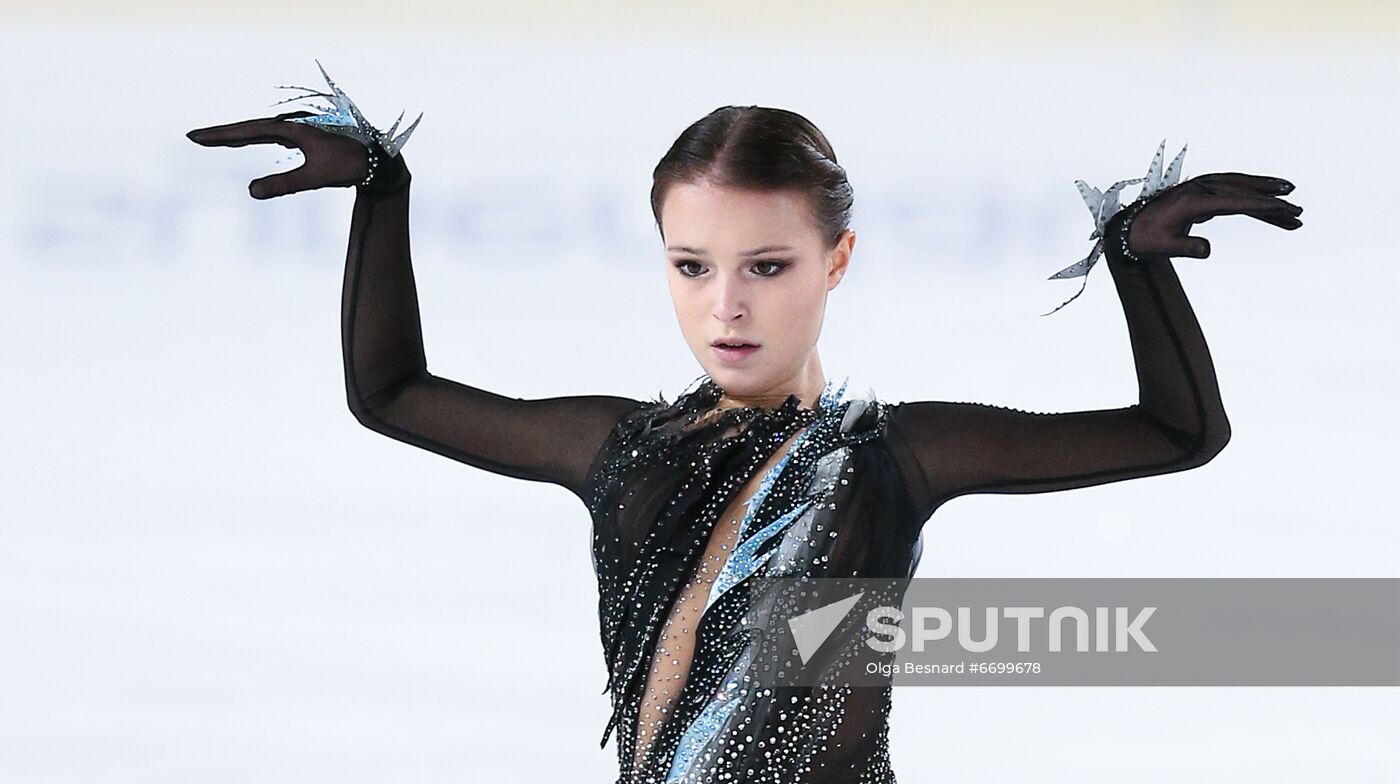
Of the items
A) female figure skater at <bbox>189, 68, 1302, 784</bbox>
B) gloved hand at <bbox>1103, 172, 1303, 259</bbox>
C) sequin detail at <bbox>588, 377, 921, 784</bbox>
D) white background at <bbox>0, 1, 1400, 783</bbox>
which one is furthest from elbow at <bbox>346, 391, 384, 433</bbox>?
white background at <bbox>0, 1, 1400, 783</bbox>

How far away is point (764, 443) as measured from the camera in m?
1.81

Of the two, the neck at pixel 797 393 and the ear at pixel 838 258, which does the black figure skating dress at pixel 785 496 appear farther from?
the ear at pixel 838 258

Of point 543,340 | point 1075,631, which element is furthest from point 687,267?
point 543,340

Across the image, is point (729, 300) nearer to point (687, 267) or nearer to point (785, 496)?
point (687, 267)

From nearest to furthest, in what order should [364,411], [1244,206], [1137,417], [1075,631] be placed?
[1244,206] → [1137,417] → [364,411] → [1075,631]

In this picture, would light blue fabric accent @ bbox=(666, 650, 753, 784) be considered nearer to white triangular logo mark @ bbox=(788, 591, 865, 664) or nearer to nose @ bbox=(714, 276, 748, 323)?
→ white triangular logo mark @ bbox=(788, 591, 865, 664)

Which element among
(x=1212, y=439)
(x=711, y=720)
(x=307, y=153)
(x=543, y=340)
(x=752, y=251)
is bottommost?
(x=711, y=720)

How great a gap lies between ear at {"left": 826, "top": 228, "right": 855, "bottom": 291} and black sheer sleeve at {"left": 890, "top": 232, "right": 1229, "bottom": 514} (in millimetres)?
149

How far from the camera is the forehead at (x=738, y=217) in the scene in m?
1.72

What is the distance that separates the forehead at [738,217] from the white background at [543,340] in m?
1.29

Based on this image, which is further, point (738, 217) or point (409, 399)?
point (409, 399)

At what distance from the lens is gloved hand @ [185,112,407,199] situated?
1793mm

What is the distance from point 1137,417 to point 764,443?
36 cm

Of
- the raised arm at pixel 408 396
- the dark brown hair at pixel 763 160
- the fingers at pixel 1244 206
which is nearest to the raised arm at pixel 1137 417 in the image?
the fingers at pixel 1244 206
